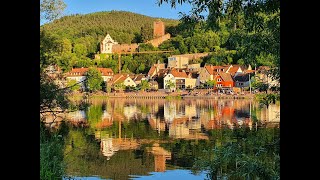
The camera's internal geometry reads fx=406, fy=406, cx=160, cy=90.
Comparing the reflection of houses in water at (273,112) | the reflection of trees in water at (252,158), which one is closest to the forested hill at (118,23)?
the reflection of houses in water at (273,112)

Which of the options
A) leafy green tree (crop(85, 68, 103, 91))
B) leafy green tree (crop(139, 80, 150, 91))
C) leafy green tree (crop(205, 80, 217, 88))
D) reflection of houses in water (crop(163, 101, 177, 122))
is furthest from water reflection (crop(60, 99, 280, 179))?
leafy green tree (crop(139, 80, 150, 91))

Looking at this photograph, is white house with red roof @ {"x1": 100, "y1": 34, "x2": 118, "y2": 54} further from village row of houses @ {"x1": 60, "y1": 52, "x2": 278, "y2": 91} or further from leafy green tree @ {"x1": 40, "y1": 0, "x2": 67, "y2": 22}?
leafy green tree @ {"x1": 40, "y1": 0, "x2": 67, "y2": 22}

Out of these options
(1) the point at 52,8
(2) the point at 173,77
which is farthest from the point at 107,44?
(1) the point at 52,8

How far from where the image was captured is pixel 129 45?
26594 mm

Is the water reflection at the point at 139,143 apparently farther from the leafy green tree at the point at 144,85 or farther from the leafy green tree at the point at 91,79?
the leafy green tree at the point at 144,85

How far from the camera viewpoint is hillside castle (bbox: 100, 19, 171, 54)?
2169 centimetres

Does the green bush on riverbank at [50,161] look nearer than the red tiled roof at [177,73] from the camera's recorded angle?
Yes

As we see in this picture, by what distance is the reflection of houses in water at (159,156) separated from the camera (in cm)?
817

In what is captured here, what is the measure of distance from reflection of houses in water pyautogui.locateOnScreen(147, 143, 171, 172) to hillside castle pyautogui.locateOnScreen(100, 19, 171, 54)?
36.2 feet

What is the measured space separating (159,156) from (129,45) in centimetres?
1854

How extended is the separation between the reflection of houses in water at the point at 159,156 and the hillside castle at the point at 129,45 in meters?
11.0

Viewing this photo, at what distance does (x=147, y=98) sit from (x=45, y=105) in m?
21.2
